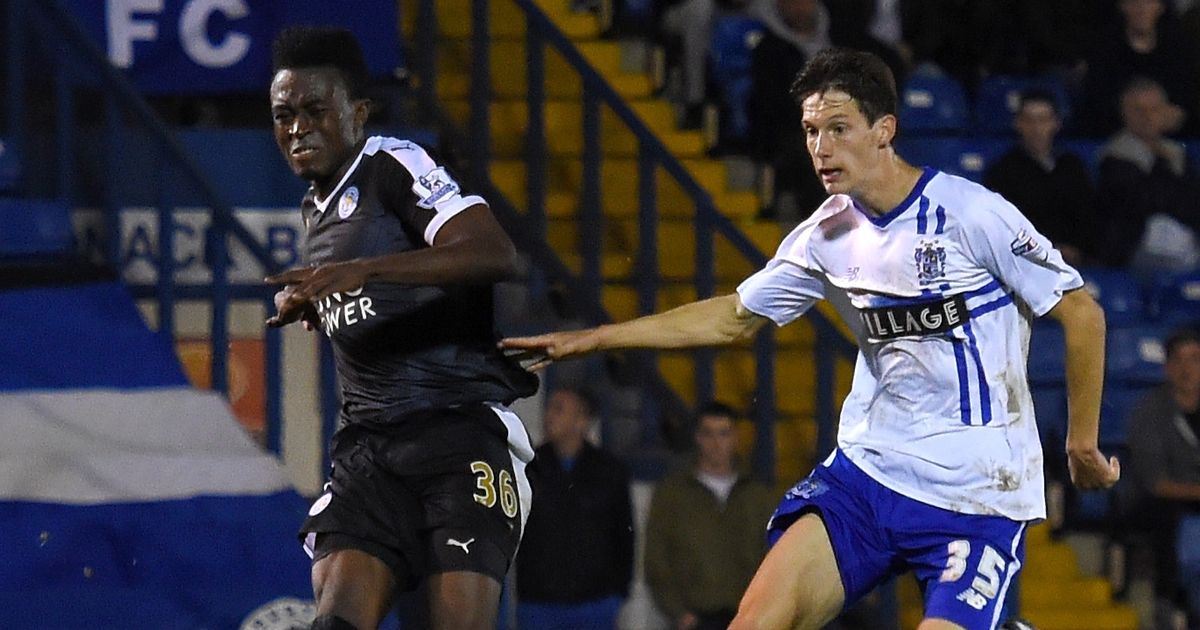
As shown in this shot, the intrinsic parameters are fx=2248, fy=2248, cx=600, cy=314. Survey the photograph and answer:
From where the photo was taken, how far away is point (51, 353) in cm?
805

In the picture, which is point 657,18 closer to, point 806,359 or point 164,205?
point 806,359

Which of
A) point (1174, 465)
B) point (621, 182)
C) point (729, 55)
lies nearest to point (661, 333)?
point (621, 182)

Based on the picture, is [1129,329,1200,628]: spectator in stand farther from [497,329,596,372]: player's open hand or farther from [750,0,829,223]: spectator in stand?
[497,329,596,372]: player's open hand

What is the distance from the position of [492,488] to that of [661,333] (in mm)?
676

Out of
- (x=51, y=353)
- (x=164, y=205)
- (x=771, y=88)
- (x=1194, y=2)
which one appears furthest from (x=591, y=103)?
(x=1194, y=2)

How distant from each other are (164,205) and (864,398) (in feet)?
12.1

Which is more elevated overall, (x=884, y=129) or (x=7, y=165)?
(x=884, y=129)

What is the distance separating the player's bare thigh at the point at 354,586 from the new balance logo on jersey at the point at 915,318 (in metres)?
1.31

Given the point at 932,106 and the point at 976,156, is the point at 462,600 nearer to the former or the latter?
the point at 976,156

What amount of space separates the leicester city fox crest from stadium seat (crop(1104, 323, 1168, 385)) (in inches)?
220

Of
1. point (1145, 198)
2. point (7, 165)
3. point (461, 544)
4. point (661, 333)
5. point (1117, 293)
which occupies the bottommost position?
point (1117, 293)

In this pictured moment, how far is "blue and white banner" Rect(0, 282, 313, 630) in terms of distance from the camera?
7.43 m

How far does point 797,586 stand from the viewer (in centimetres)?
528

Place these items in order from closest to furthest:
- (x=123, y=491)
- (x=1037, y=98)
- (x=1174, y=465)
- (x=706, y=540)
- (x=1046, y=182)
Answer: (x=123, y=491) < (x=706, y=540) < (x=1174, y=465) < (x=1046, y=182) < (x=1037, y=98)
